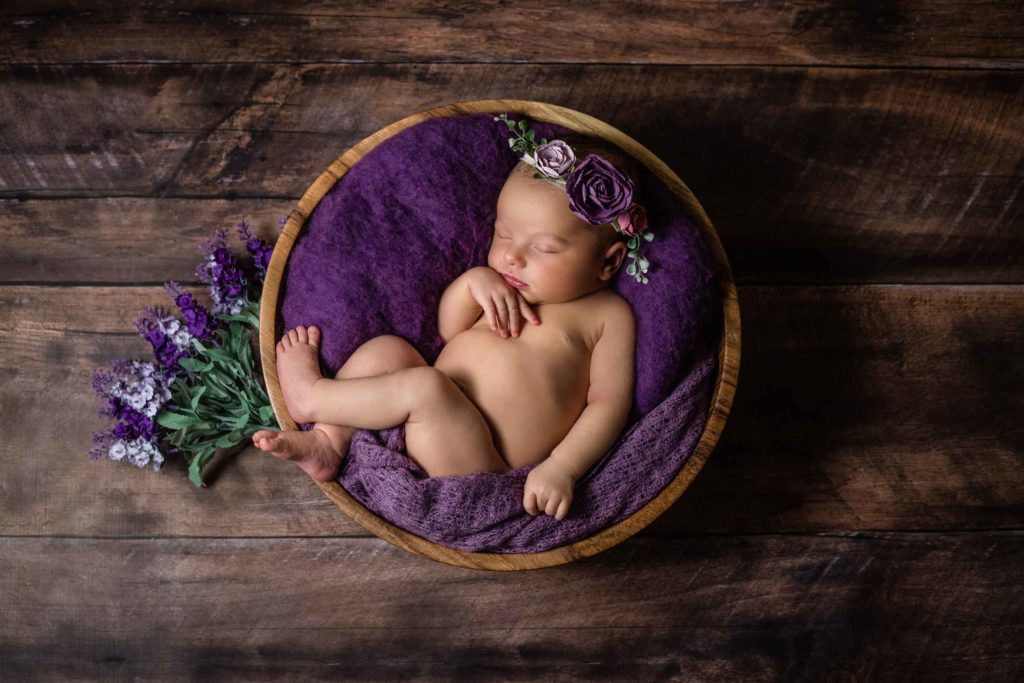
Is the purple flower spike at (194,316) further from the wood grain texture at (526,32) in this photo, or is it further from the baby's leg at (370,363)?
the wood grain texture at (526,32)

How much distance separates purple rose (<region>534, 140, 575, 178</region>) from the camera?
1340 millimetres

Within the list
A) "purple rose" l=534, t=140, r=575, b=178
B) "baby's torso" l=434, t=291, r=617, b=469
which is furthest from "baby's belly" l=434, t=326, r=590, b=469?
"purple rose" l=534, t=140, r=575, b=178

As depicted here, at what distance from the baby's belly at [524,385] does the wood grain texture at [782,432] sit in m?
0.38

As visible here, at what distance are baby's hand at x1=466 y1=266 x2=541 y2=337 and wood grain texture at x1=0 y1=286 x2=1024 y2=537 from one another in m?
0.51

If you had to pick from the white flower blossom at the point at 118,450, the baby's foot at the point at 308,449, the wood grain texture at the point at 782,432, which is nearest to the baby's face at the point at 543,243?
the baby's foot at the point at 308,449

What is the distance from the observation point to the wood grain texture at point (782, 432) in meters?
1.65

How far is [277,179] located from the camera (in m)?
1.76

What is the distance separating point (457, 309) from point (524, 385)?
0.19 metres

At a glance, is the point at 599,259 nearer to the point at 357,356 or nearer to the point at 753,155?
the point at 357,356

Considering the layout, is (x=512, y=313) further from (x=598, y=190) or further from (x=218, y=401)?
(x=218, y=401)

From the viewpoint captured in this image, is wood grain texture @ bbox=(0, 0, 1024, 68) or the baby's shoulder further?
wood grain texture @ bbox=(0, 0, 1024, 68)

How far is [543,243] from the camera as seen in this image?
4.54ft

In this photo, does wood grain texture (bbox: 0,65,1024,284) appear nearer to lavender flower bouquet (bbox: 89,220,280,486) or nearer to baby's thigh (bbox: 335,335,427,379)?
lavender flower bouquet (bbox: 89,220,280,486)

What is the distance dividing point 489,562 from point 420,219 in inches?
23.3
